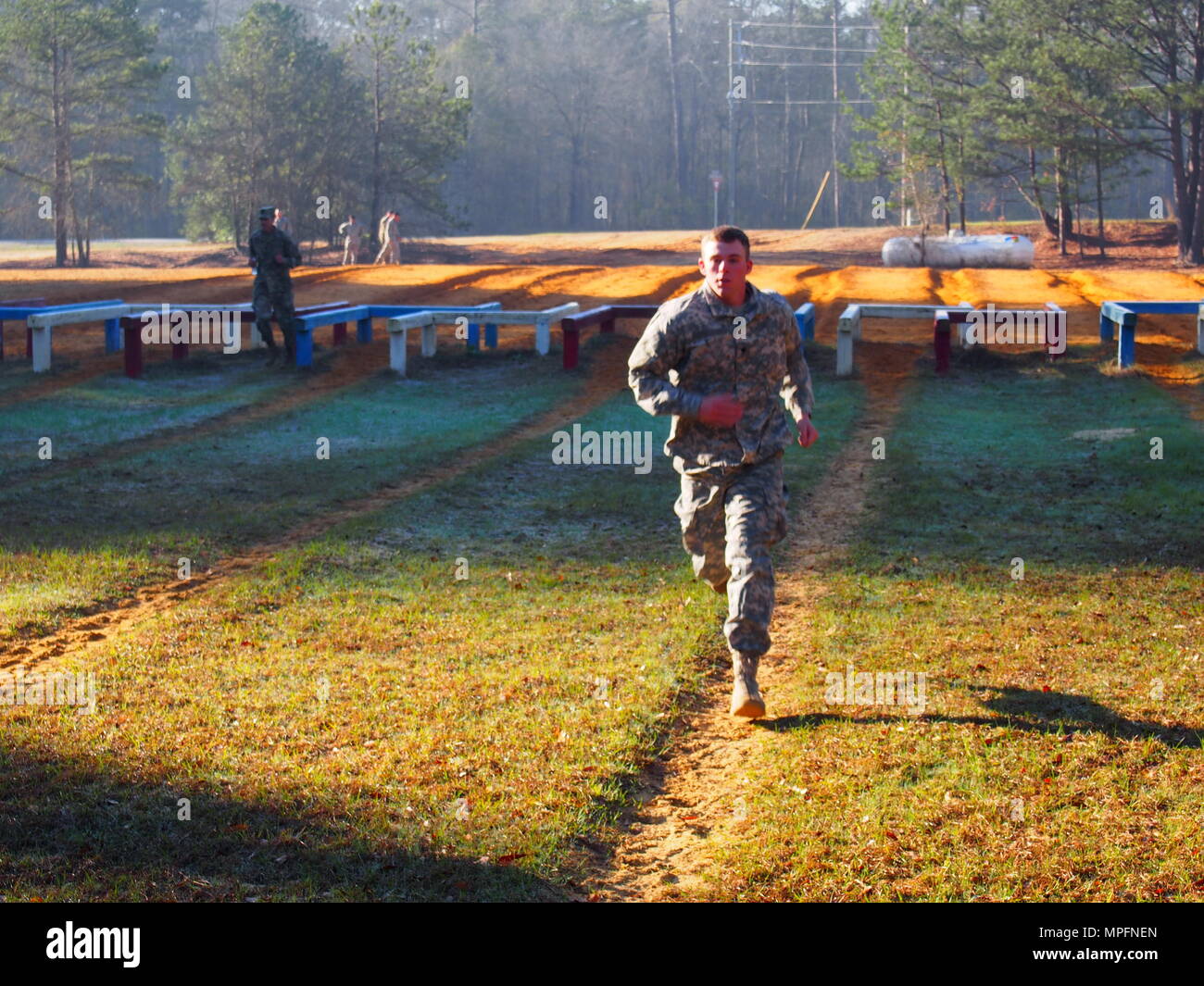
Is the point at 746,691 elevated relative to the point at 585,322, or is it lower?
lower

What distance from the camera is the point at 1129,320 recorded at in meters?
16.5

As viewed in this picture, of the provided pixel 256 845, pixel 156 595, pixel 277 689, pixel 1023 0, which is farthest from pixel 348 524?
pixel 1023 0

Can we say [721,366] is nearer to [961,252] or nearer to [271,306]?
[271,306]

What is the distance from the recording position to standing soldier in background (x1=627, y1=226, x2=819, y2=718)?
19.0ft

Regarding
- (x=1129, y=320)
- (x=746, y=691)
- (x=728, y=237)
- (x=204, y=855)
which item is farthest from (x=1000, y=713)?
(x=1129, y=320)

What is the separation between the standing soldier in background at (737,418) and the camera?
5.79 m

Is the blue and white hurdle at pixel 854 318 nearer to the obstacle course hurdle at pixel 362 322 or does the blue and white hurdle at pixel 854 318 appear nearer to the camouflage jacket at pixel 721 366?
the obstacle course hurdle at pixel 362 322

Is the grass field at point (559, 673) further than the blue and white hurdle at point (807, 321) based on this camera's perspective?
No

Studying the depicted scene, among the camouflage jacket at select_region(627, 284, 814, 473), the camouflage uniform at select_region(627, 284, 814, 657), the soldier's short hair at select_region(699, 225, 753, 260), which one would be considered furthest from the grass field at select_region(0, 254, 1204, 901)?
the soldier's short hair at select_region(699, 225, 753, 260)

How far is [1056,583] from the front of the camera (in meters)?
7.85

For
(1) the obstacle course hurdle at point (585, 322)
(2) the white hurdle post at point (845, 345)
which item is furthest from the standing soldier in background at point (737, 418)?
(1) the obstacle course hurdle at point (585, 322)

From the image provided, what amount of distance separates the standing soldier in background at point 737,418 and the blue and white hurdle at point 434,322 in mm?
11326

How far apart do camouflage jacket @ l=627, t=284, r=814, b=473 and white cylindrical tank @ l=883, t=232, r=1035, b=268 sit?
31380mm

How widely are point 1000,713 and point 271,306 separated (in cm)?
1327
